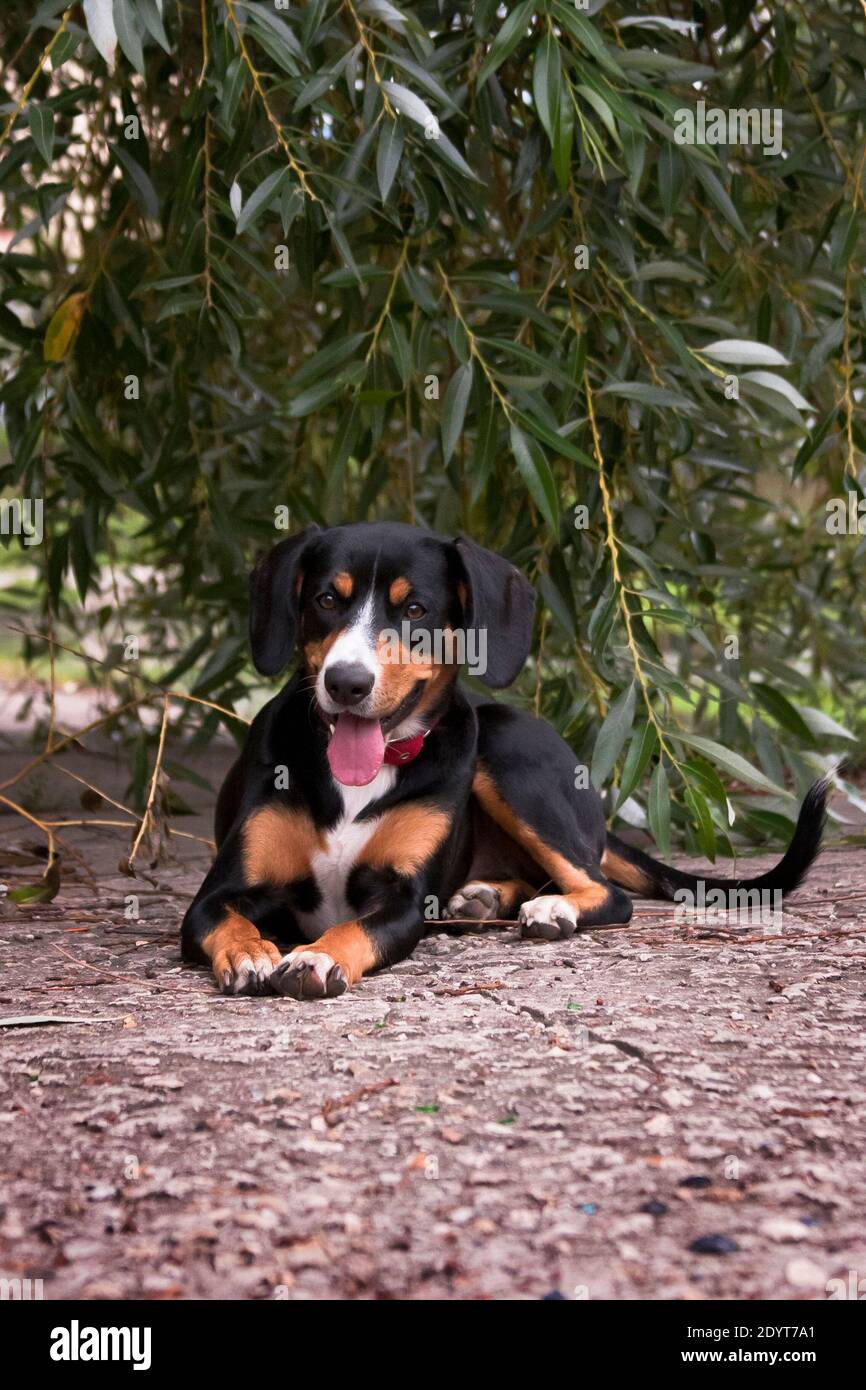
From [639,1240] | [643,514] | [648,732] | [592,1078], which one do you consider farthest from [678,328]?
[639,1240]

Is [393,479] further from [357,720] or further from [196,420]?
[357,720]

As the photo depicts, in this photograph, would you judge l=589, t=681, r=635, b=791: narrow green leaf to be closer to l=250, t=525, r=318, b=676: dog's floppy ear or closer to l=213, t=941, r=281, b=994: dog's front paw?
l=250, t=525, r=318, b=676: dog's floppy ear

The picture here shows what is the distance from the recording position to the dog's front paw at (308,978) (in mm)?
3295

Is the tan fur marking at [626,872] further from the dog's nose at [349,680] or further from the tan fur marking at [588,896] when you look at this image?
the dog's nose at [349,680]

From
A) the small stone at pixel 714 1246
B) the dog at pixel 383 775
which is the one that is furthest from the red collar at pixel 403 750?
the small stone at pixel 714 1246

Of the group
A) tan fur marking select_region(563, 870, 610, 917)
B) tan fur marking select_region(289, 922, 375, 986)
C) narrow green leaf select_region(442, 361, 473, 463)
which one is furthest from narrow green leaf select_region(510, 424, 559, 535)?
tan fur marking select_region(289, 922, 375, 986)

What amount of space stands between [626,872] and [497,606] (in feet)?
3.47

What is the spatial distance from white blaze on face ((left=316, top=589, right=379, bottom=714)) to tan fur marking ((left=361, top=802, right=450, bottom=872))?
0.38m

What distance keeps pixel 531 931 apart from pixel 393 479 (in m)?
2.82

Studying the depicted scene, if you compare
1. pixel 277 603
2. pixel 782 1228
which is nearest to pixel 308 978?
pixel 277 603

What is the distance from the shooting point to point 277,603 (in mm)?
3939

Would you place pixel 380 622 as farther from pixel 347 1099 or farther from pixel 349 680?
pixel 347 1099

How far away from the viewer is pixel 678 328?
4617 mm

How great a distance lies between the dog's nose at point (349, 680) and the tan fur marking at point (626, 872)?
4.26 feet
